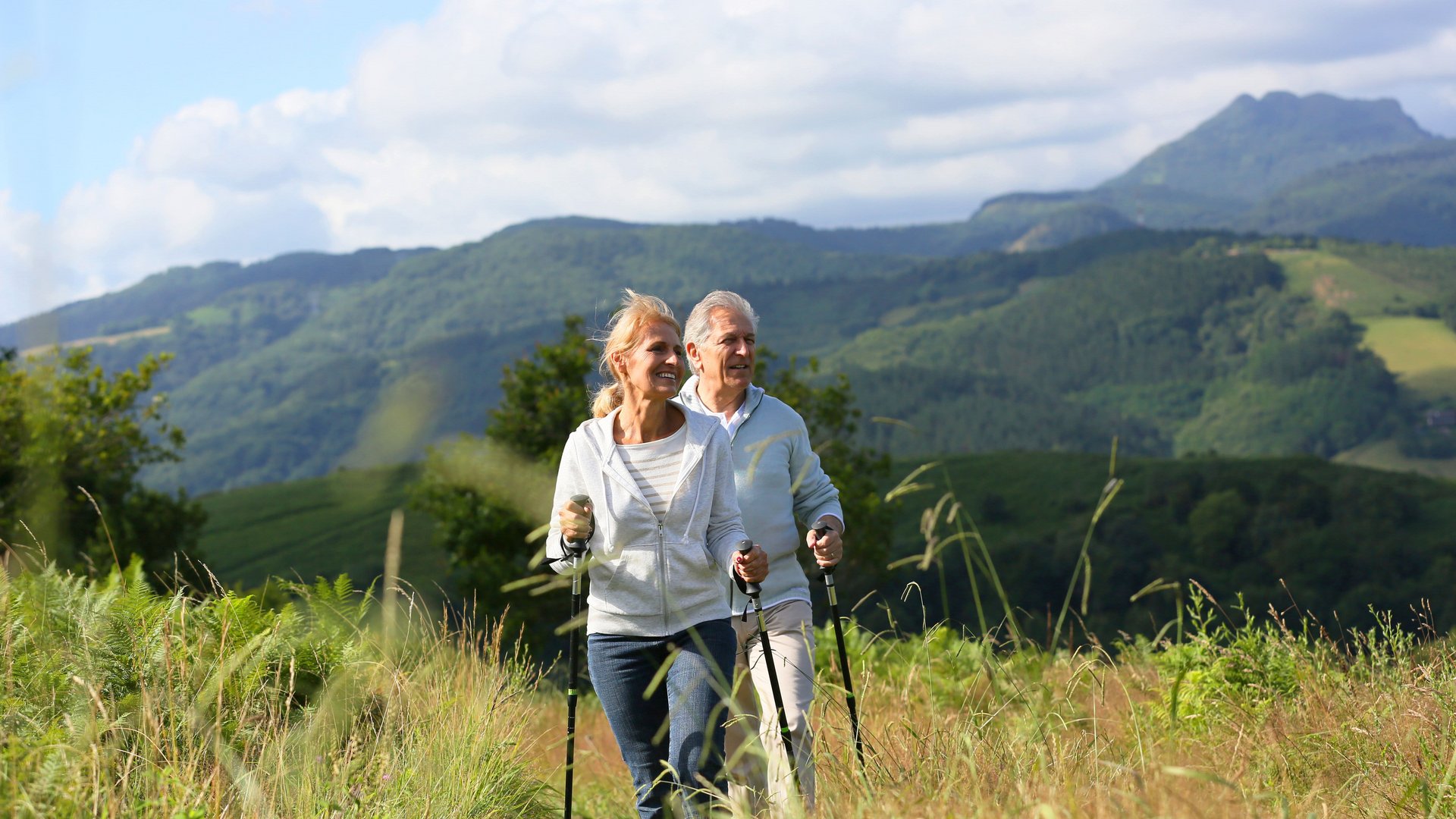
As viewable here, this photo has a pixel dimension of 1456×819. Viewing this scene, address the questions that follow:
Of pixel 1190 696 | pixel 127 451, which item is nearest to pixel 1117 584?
pixel 127 451

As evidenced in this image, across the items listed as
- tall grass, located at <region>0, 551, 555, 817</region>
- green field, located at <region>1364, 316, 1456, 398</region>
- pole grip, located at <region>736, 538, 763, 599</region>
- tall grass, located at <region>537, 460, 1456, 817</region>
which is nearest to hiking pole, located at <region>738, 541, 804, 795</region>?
pole grip, located at <region>736, 538, 763, 599</region>

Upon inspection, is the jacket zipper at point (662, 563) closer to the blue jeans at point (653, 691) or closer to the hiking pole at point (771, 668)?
the blue jeans at point (653, 691)

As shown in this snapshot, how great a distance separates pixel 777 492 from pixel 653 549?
78 cm

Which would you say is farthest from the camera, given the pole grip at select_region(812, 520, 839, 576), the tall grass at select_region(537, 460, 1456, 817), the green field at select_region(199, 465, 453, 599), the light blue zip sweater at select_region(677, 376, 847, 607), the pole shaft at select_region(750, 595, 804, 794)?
the green field at select_region(199, 465, 453, 599)

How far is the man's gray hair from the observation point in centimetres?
458

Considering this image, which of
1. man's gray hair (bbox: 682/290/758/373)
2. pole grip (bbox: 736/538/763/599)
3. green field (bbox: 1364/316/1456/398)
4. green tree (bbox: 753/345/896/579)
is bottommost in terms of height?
green field (bbox: 1364/316/1456/398)

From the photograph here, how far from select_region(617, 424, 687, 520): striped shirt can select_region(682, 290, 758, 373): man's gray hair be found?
67cm

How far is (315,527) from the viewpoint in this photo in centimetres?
9494

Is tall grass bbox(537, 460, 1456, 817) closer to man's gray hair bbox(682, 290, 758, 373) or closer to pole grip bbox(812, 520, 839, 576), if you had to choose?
pole grip bbox(812, 520, 839, 576)

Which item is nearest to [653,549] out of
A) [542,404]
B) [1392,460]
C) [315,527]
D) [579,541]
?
[579,541]

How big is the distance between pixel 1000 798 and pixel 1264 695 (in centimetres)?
300

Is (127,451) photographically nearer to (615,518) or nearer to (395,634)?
(395,634)

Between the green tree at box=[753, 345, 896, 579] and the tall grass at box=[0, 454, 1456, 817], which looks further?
the green tree at box=[753, 345, 896, 579]

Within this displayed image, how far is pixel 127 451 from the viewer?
23625mm
